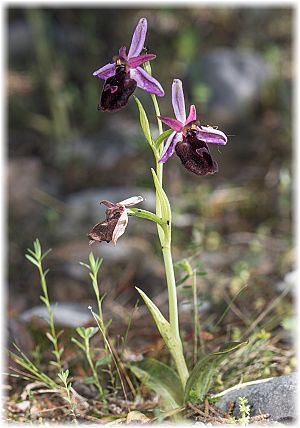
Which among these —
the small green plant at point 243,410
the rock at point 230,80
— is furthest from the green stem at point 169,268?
the rock at point 230,80

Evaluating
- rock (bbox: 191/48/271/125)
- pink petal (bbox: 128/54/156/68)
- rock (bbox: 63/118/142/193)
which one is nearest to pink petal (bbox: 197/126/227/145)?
pink petal (bbox: 128/54/156/68)

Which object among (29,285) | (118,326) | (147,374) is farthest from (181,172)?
(147,374)

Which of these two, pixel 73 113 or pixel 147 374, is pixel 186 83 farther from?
pixel 147 374

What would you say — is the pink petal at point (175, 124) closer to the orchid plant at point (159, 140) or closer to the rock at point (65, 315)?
the orchid plant at point (159, 140)

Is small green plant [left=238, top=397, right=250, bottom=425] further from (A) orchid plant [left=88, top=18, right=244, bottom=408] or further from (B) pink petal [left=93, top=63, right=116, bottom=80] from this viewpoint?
(B) pink petal [left=93, top=63, right=116, bottom=80]

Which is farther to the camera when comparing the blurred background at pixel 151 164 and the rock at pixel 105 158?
the rock at pixel 105 158

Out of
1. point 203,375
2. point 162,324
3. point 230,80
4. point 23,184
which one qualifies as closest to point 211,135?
point 162,324

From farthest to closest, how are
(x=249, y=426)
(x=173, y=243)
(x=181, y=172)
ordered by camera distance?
(x=181, y=172), (x=173, y=243), (x=249, y=426)
